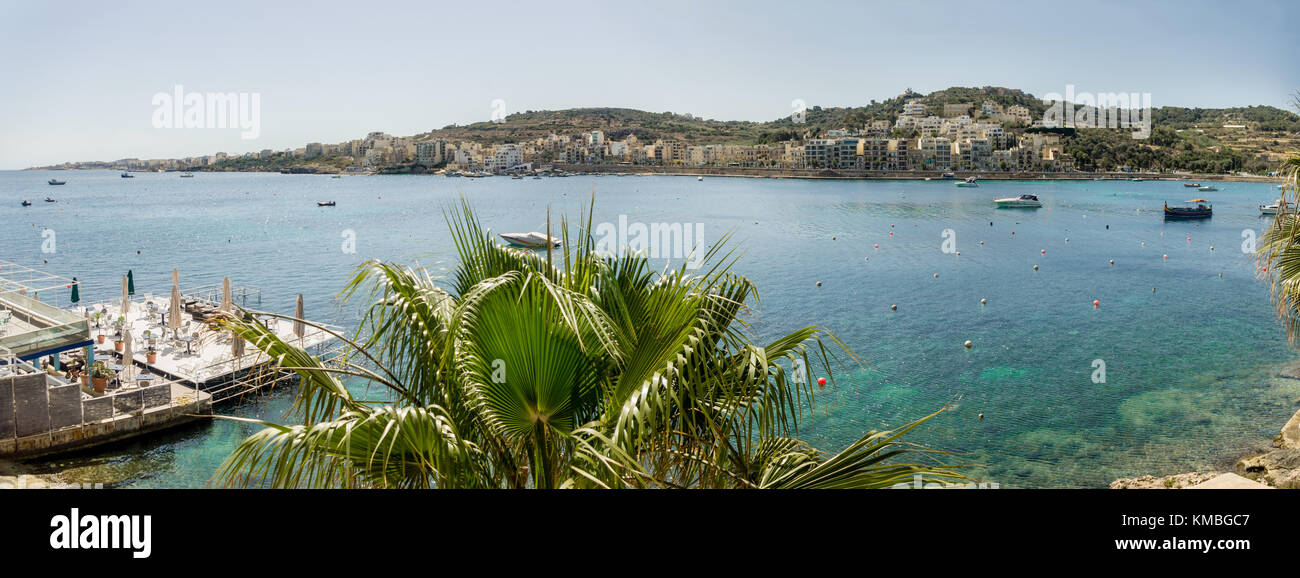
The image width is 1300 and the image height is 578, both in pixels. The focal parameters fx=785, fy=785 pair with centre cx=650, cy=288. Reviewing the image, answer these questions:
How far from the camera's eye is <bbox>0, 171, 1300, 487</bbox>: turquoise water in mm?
9688

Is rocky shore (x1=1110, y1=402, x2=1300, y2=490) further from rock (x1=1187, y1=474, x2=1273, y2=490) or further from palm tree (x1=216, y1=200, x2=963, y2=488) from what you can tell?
palm tree (x1=216, y1=200, x2=963, y2=488)

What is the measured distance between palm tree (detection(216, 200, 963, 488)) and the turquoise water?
40 cm

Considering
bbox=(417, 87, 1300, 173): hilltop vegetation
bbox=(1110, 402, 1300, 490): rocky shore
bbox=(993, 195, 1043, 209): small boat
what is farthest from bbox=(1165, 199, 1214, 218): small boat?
bbox=(1110, 402, 1300, 490): rocky shore

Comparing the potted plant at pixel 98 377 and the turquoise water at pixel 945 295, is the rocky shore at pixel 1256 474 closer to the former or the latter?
the turquoise water at pixel 945 295

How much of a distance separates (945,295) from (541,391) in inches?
790

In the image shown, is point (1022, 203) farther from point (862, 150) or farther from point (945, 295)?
point (862, 150)

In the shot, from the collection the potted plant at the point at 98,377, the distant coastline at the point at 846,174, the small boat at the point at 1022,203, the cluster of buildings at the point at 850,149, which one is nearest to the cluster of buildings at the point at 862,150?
the cluster of buildings at the point at 850,149

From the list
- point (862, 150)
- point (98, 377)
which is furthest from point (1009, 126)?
point (98, 377)

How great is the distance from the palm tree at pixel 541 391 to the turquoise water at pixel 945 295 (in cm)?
40

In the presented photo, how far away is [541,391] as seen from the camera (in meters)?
1.63

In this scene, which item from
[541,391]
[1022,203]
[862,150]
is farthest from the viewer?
[862,150]

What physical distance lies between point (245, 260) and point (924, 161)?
65550 mm

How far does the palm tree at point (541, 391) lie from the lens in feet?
4.99
